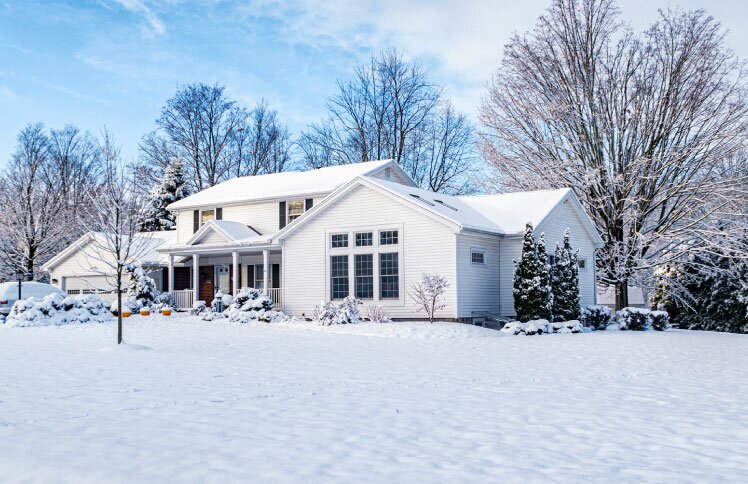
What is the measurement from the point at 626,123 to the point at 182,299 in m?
19.0

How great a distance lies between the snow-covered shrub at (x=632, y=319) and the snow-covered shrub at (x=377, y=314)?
7.88 meters

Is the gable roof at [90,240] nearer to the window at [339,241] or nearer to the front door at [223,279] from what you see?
the front door at [223,279]

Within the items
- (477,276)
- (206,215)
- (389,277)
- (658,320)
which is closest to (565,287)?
(477,276)

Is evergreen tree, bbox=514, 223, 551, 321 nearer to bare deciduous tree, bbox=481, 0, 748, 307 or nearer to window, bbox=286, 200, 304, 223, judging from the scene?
bare deciduous tree, bbox=481, 0, 748, 307

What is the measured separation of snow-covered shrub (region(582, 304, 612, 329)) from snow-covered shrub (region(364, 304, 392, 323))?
22.1 ft

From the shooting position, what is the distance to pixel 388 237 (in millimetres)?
22766

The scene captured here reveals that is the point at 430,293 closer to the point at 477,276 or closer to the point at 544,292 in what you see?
the point at 477,276

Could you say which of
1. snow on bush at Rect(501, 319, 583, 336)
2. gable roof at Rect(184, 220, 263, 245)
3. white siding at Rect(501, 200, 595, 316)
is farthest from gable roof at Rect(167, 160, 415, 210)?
snow on bush at Rect(501, 319, 583, 336)

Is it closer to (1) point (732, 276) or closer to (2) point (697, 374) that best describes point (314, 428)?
(2) point (697, 374)

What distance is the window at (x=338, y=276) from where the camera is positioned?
2350cm

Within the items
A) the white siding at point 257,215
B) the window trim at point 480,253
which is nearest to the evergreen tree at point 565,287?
the window trim at point 480,253

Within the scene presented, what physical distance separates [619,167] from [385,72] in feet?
74.8

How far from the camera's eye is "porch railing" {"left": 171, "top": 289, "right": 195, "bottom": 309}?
29.0 m

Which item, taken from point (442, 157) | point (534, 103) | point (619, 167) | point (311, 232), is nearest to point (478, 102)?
point (534, 103)
